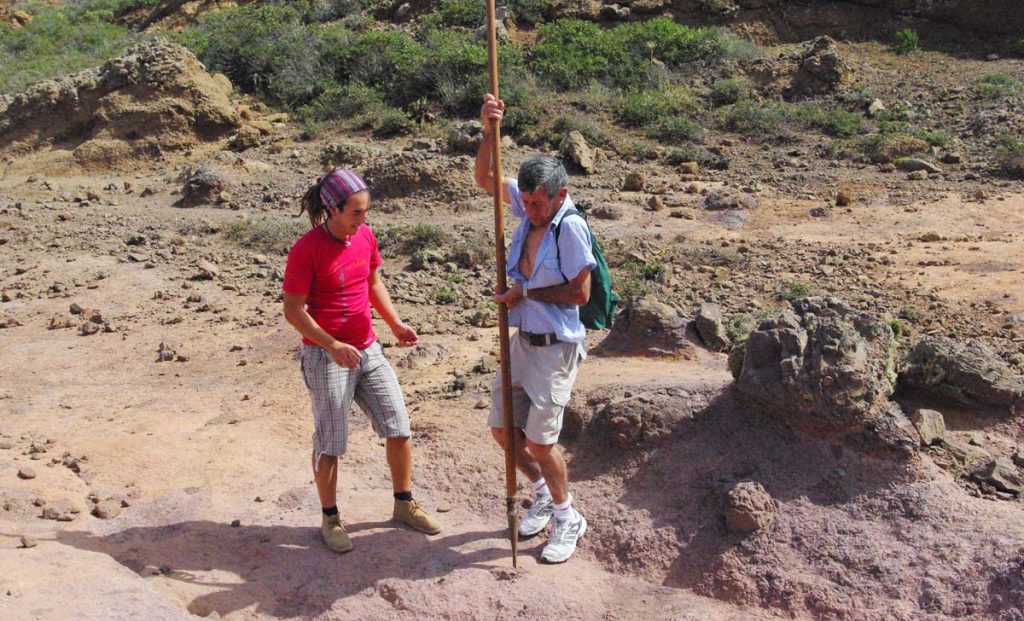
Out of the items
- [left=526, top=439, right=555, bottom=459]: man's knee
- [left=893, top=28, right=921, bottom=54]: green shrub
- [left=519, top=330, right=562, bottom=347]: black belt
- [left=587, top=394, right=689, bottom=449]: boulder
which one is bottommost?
[left=587, top=394, right=689, bottom=449]: boulder

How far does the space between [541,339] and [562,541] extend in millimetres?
891

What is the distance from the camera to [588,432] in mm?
4961

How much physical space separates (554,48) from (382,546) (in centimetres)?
1073

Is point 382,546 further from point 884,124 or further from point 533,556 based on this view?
point 884,124

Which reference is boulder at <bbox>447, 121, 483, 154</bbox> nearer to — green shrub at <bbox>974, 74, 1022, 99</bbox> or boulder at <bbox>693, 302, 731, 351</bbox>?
boulder at <bbox>693, 302, 731, 351</bbox>

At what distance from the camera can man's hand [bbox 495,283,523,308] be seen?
3952 mm

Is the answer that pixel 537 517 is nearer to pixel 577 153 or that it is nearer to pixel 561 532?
pixel 561 532

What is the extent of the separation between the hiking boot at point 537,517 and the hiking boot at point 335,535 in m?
0.72

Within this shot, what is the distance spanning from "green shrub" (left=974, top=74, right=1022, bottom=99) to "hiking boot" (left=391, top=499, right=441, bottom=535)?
10504 millimetres

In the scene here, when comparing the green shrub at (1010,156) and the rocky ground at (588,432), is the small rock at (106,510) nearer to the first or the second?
the rocky ground at (588,432)

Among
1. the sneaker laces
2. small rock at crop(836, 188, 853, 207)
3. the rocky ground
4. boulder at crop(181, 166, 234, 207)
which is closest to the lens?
the rocky ground

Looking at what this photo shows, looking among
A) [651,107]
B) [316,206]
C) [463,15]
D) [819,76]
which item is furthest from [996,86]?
[316,206]

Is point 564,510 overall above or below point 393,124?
below

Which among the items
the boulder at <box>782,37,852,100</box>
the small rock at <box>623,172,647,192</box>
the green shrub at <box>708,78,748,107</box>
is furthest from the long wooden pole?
the boulder at <box>782,37,852,100</box>
